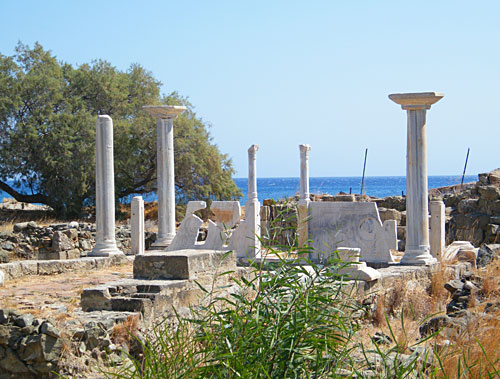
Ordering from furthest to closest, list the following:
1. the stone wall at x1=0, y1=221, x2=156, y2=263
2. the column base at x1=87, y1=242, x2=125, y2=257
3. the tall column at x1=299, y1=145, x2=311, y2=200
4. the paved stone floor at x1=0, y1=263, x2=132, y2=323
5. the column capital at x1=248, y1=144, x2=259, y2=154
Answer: the stone wall at x1=0, y1=221, x2=156, y2=263, the tall column at x1=299, y1=145, x2=311, y2=200, the column capital at x1=248, y1=144, x2=259, y2=154, the column base at x1=87, y1=242, x2=125, y2=257, the paved stone floor at x1=0, y1=263, x2=132, y2=323

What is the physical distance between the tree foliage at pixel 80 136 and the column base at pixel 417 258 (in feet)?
46.7

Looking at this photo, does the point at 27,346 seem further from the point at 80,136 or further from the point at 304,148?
the point at 80,136

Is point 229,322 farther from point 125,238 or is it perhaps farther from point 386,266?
point 125,238

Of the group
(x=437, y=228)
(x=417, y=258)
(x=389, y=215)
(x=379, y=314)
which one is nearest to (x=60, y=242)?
(x=417, y=258)

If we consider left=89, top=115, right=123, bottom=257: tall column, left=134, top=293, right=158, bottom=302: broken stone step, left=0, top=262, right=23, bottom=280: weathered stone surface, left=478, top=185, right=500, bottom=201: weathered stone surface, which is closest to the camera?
left=134, top=293, right=158, bottom=302: broken stone step

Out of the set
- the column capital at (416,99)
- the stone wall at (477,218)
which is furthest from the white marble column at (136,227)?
the stone wall at (477,218)

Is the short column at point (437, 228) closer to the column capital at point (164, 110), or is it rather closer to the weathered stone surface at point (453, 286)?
the weathered stone surface at point (453, 286)

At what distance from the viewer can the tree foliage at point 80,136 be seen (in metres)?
24.1

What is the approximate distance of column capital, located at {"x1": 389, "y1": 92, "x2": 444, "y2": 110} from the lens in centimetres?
1211

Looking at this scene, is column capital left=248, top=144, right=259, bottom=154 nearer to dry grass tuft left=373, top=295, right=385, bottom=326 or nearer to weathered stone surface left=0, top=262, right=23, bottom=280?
weathered stone surface left=0, top=262, right=23, bottom=280

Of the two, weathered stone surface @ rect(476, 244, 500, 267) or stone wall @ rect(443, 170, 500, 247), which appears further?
stone wall @ rect(443, 170, 500, 247)

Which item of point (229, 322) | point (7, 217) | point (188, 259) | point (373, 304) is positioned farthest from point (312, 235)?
point (7, 217)

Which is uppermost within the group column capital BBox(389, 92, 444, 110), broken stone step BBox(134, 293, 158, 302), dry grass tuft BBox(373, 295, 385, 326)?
column capital BBox(389, 92, 444, 110)

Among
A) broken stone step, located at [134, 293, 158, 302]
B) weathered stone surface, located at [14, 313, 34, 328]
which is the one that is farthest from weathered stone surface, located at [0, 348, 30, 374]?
→ broken stone step, located at [134, 293, 158, 302]
